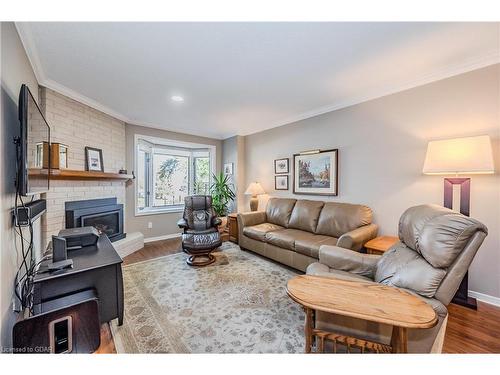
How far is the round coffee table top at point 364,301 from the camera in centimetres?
91

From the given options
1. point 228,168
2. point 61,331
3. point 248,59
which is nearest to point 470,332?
point 61,331

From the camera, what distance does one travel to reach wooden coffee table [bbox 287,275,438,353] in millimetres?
922

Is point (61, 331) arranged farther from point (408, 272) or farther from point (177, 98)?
point (177, 98)

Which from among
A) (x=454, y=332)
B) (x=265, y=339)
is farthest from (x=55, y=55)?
(x=454, y=332)

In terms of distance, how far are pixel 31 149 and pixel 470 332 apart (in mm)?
3582

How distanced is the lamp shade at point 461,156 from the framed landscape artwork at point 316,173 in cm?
125

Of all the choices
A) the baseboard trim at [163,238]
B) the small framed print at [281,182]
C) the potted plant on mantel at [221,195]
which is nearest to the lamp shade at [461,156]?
the small framed print at [281,182]

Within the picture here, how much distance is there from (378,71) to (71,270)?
3.29 meters

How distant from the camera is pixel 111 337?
5.20 ft

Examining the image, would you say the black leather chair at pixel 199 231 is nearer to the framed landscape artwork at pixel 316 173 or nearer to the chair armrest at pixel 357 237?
the framed landscape artwork at pixel 316 173

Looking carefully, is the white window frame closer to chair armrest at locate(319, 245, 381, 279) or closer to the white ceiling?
the white ceiling

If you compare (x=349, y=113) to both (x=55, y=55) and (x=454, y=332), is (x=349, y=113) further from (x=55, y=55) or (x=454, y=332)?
(x=55, y=55)

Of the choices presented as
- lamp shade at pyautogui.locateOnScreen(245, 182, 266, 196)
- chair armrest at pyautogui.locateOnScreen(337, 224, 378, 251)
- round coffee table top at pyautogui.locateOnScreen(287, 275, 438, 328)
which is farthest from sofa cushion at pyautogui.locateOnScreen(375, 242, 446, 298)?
lamp shade at pyautogui.locateOnScreen(245, 182, 266, 196)

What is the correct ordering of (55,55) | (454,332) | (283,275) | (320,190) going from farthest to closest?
1. (320,190)
2. (283,275)
3. (55,55)
4. (454,332)
